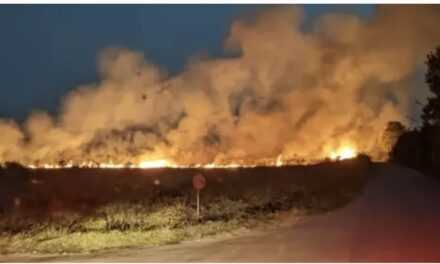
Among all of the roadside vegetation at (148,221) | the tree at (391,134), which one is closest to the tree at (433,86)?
the tree at (391,134)

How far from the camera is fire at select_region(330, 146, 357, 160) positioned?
1077 inches

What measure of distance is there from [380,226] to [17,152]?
1501 centimetres

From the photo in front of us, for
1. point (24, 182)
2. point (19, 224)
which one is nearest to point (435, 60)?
point (24, 182)

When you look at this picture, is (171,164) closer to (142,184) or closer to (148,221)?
(142,184)

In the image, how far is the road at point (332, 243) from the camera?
11750 millimetres

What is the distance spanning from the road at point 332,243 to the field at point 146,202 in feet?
2.75

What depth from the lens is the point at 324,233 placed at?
14.1 metres

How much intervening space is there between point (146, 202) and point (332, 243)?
6.63 metres

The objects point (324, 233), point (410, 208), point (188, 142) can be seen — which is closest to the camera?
point (324, 233)

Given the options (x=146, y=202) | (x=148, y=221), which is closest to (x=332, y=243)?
(x=148, y=221)

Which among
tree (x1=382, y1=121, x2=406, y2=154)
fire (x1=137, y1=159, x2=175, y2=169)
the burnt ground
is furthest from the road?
tree (x1=382, y1=121, x2=406, y2=154)

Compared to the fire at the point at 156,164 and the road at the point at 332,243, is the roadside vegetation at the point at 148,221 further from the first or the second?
the fire at the point at 156,164

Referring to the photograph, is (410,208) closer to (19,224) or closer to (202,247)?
(202,247)

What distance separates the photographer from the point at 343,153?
27734 millimetres
